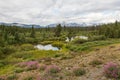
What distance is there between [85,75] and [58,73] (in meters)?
2.21

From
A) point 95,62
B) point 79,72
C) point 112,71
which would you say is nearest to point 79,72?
A: point 79,72

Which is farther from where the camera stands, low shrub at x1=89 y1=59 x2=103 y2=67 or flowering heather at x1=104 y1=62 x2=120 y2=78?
low shrub at x1=89 y1=59 x2=103 y2=67

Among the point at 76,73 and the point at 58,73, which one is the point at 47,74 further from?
the point at 76,73

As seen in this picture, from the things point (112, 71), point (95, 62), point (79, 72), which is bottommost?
point (79, 72)

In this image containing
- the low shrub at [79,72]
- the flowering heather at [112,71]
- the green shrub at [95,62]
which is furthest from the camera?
the green shrub at [95,62]

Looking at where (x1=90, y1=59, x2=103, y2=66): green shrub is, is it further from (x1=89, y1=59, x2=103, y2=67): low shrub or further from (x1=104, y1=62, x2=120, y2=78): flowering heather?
(x1=104, y1=62, x2=120, y2=78): flowering heather

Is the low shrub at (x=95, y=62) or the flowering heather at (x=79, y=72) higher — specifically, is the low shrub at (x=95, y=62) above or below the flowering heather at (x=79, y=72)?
above

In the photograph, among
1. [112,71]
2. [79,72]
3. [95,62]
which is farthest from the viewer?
[95,62]

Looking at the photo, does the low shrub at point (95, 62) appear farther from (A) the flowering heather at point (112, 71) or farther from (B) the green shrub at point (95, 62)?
(A) the flowering heather at point (112, 71)

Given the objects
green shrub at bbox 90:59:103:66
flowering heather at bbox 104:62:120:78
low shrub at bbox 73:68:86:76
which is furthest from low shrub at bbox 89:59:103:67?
flowering heather at bbox 104:62:120:78

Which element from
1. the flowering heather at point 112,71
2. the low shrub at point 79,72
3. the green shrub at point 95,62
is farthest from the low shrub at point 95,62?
the flowering heather at point 112,71

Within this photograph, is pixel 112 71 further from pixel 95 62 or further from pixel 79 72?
pixel 95 62

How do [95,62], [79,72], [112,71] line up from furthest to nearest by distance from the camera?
[95,62] < [79,72] < [112,71]

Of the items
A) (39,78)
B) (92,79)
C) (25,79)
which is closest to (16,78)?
(25,79)
